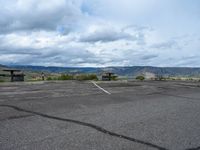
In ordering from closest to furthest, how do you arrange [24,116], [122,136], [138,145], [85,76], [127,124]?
[138,145], [122,136], [127,124], [24,116], [85,76]

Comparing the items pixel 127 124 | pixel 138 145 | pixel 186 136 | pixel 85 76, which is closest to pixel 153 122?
pixel 127 124

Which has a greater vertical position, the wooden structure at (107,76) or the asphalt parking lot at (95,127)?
the wooden structure at (107,76)

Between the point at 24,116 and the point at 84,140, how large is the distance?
8.53 ft

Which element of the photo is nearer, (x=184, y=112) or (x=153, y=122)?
(x=153, y=122)

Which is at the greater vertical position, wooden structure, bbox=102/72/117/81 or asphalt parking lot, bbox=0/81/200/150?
wooden structure, bbox=102/72/117/81

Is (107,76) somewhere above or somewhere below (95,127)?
above

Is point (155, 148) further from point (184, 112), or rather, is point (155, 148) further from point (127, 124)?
point (184, 112)

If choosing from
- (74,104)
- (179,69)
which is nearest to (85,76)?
(74,104)

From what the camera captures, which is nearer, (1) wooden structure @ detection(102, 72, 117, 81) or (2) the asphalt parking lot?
(2) the asphalt parking lot

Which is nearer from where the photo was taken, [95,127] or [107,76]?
[95,127]

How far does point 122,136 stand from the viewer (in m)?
5.67

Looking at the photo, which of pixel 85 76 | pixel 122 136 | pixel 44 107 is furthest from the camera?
pixel 85 76

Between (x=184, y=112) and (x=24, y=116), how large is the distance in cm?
507

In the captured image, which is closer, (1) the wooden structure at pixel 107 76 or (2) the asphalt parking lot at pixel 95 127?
(2) the asphalt parking lot at pixel 95 127
